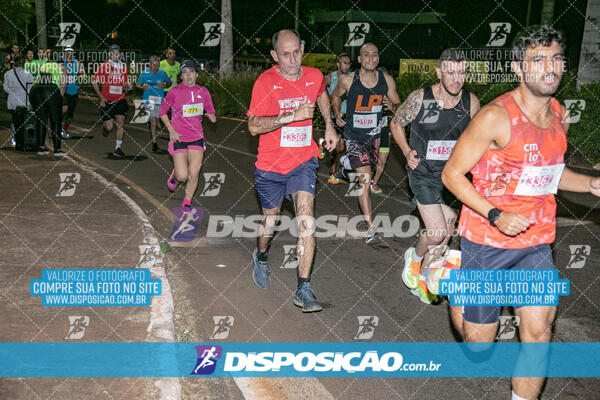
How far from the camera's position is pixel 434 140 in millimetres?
5699

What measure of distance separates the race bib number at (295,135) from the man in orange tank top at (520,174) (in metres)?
2.23

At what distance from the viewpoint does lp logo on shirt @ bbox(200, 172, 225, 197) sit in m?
10.3

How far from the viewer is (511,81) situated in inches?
675

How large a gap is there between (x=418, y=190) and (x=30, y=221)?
4860 mm

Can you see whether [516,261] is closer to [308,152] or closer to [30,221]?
[308,152]

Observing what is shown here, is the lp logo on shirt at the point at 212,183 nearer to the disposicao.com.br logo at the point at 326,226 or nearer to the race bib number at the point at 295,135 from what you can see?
the disposicao.com.br logo at the point at 326,226

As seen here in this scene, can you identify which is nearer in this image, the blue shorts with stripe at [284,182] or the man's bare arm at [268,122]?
the man's bare arm at [268,122]

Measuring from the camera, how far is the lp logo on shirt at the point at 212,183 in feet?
33.8

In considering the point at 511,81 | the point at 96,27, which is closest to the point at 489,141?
the point at 511,81

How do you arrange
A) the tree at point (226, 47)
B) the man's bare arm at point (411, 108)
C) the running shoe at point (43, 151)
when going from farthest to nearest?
the tree at point (226, 47)
the running shoe at point (43, 151)
the man's bare arm at point (411, 108)

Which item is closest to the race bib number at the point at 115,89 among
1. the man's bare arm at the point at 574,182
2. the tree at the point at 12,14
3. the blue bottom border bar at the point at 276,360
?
the blue bottom border bar at the point at 276,360

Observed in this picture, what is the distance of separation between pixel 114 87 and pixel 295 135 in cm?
899

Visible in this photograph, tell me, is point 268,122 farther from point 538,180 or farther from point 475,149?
point 538,180

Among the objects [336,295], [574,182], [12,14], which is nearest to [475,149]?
[574,182]
